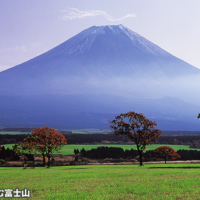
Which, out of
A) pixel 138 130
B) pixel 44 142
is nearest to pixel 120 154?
pixel 44 142

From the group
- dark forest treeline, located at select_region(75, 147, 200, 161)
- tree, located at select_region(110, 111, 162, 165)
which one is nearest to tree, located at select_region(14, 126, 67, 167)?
tree, located at select_region(110, 111, 162, 165)

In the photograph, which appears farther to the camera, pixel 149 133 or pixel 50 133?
pixel 50 133

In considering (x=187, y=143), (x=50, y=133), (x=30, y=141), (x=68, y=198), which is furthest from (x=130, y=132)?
(x=187, y=143)

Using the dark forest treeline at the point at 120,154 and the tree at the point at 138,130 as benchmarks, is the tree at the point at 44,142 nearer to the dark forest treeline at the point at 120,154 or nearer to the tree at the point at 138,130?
the tree at the point at 138,130

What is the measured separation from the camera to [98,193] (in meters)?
12.4

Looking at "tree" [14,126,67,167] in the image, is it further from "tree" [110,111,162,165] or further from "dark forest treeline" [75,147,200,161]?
"dark forest treeline" [75,147,200,161]

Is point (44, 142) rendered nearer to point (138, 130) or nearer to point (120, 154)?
point (138, 130)

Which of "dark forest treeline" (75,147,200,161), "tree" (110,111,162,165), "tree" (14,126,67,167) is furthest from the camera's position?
"dark forest treeline" (75,147,200,161)

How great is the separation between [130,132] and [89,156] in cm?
3550

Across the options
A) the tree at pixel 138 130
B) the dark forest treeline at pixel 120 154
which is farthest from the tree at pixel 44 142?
the dark forest treeline at pixel 120 154

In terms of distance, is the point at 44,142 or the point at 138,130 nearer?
the point at 138,130

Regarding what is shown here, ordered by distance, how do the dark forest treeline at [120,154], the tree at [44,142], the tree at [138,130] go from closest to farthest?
the tree at [138,130]
the tree at [44,142]
the dark forest treeline at [120,154]

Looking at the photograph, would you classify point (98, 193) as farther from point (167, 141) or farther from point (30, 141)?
point (167, 141)

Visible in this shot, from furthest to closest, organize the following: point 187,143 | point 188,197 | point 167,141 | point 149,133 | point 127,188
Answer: point 167,141, point 187,143, point 149,133, point 127,188, point 188,197
